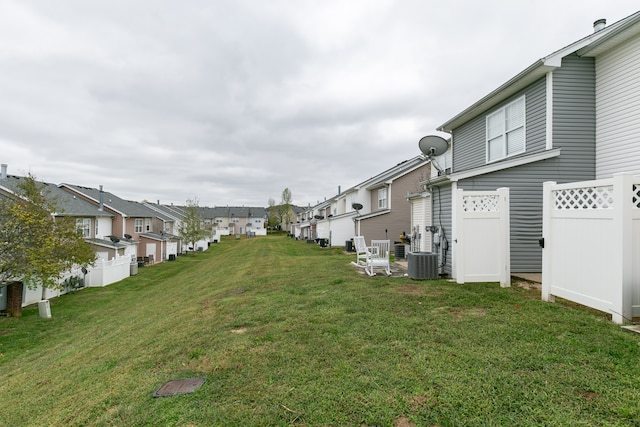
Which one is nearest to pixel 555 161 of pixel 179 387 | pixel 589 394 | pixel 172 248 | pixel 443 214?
pixel 443 214

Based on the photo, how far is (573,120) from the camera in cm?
875

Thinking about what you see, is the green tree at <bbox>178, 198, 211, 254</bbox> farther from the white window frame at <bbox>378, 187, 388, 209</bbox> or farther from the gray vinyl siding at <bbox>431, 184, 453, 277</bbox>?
the gray vinyl siding at <bbox>431, 184, 453, 277</bbox>

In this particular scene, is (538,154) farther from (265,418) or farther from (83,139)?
(83,139)

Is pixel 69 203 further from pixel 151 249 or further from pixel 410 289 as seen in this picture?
pixel 410 289

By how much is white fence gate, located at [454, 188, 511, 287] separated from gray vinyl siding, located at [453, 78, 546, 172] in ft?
10.4

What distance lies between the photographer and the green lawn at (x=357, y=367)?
2.75 meters

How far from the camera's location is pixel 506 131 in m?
10.6

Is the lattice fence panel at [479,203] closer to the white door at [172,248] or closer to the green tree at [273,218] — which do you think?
the white door at [172,248]

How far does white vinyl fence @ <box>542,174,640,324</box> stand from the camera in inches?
173

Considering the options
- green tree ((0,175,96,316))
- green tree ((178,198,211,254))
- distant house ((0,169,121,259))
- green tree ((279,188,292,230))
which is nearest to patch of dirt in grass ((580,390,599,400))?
green tree ((0,175,96,316))

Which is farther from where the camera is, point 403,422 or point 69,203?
point 69,203

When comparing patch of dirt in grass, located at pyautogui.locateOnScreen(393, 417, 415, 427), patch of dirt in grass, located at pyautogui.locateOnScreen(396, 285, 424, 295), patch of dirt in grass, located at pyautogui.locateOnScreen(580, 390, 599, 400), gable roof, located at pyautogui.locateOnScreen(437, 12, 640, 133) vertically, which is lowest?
patch of dirt in grass, located at pyautogui.locateOnScreen(393, 417, 415, 427)

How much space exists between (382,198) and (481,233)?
18.7 meters

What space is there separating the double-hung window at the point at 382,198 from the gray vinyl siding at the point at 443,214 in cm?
1448
